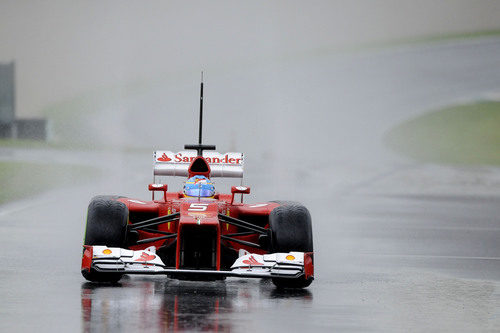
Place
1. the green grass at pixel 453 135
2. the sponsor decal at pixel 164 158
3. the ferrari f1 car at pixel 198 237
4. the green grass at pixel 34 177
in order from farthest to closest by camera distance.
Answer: the green grass at pixel 453 135 < the green grass at pixel 34 177 < the sponsor decal at pixel 164 158 < the ferrari f1 car at pixel 198 237

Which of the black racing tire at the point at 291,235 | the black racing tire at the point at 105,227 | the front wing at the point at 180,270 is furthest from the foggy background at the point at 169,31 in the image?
the front wing at the point at 180,270

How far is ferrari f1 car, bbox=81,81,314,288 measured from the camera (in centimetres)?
1302

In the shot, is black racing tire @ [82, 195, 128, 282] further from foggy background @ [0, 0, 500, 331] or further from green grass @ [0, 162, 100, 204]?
green grass @ [0, 162, 100, 204]

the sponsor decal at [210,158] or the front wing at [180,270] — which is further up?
the sponsor decal at [210,158]

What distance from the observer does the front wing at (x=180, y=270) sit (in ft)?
41.8

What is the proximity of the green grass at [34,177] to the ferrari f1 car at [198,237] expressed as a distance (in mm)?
15058

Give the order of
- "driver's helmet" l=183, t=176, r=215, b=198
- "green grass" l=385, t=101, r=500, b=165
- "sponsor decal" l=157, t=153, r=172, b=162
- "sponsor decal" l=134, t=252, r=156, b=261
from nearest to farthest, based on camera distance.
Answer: "sponsor decal" l=134, t=252, r=156, b=261 → "driver's helmet" l=183, t=176, r=215, b=198 → "sponsor decal" l=157, t=153, r=172, b=162 → "green grass" l=385, t=101, r=500, b=165

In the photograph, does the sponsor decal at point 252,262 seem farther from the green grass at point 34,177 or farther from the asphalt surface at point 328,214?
the green grass at point 34,177

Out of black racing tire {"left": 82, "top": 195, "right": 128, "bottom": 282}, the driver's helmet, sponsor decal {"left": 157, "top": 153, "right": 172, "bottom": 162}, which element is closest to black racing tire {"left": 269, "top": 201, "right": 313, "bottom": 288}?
the driver's helmet

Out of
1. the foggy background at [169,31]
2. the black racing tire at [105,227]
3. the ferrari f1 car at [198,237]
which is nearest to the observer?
the ferrari f1 car at [198,237]

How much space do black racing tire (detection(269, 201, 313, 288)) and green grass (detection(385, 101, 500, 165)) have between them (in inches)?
1491

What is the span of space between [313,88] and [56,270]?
43.0 metres

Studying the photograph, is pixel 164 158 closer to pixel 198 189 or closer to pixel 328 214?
pixel 198 189

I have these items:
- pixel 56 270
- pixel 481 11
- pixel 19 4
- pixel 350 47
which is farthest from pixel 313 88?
pixel 56 270
